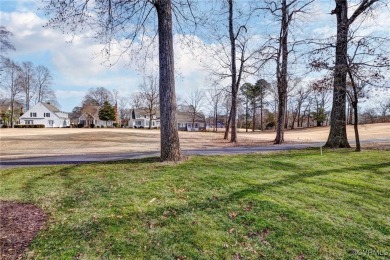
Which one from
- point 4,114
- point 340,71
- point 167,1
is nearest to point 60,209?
point 167,1

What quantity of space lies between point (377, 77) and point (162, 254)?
9.99m

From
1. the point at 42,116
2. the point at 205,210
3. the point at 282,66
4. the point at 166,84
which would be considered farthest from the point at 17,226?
the point at 42,116

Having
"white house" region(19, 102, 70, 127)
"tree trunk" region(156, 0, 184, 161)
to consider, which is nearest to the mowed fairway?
"tree trunk" region(156, 0, 184, 161)

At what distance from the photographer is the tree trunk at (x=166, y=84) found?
727 cm

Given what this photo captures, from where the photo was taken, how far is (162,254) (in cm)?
322

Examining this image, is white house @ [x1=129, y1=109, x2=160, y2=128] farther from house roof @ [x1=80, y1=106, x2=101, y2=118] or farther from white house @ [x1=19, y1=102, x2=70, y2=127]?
white house @ [x1=19, y1=102, x2=70, y2=127]

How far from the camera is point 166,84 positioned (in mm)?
7281

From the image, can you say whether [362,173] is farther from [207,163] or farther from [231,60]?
[231,60]

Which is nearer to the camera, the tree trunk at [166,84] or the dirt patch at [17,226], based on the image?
the dirt patch at [17,226]

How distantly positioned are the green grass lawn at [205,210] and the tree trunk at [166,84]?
687 mm

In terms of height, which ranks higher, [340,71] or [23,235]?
[340,71]

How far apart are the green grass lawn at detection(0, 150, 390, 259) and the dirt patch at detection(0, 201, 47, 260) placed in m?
0.15

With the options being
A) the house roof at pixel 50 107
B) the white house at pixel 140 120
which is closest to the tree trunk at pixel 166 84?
the house roof at pixel 50 107

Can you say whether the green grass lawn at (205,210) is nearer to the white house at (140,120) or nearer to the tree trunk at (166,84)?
the tree trunk at (166,84)
